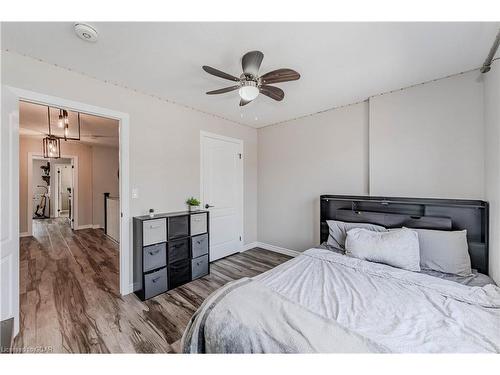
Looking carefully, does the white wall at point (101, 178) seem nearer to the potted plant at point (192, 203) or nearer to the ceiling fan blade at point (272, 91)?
the potted plant at point (192, 203)

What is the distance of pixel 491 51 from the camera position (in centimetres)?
174

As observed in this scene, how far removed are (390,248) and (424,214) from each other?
0.74 metres

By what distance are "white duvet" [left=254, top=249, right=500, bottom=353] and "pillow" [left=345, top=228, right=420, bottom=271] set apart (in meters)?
0.11

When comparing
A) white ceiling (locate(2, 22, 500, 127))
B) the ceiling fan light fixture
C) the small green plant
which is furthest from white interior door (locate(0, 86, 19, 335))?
the ceiling fan light fixture

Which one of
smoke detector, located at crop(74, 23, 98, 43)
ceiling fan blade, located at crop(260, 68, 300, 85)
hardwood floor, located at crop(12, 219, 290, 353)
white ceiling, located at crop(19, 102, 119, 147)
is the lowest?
hardwood floor, located at crop(12, 219, 290, 353)

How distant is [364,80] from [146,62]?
7.48 ft

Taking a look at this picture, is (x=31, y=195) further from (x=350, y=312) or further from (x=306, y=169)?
(x=350, y=312)

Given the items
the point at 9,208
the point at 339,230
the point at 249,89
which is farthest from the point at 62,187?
the point at 339,230

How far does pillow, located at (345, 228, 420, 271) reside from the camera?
71.4 inches

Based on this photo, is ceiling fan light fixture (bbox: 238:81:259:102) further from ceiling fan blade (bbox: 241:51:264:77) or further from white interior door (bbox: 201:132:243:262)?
white interior door (bbox: 201:132:243:262)

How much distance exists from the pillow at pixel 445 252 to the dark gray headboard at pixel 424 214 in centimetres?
15

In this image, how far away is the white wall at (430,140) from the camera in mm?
2031

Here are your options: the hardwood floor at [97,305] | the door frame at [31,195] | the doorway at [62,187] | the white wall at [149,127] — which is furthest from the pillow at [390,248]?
the doorway at [62,187]

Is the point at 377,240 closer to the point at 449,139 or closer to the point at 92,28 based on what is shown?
the point at 449,139
